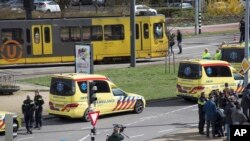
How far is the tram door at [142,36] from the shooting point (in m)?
44.5

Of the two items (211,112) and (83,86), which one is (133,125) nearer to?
(83,86)

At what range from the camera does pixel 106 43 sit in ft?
143

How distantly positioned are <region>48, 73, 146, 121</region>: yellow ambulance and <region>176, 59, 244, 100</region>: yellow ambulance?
365 cm

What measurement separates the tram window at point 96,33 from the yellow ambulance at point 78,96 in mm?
16938

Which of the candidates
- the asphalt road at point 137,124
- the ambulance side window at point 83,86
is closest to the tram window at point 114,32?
the asphalt road at point 137,124

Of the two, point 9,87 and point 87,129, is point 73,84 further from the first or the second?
point 9,87

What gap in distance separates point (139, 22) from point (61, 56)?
5964 mm

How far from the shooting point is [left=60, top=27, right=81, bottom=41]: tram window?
42.6 meters

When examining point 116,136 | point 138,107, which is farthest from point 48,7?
point 116,136

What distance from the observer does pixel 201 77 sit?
28609mm

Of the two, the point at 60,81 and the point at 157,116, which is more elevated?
the point at 60,81

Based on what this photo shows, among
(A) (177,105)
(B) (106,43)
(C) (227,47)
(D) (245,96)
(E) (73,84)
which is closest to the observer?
(D) (245,96)

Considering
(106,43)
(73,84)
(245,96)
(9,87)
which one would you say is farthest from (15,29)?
(245,96)

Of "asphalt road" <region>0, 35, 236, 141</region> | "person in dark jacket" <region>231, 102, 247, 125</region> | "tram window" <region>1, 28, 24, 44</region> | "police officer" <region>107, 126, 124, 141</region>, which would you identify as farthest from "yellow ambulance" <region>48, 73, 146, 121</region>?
"tram window" <region>1, 28, 24, 44</region>
